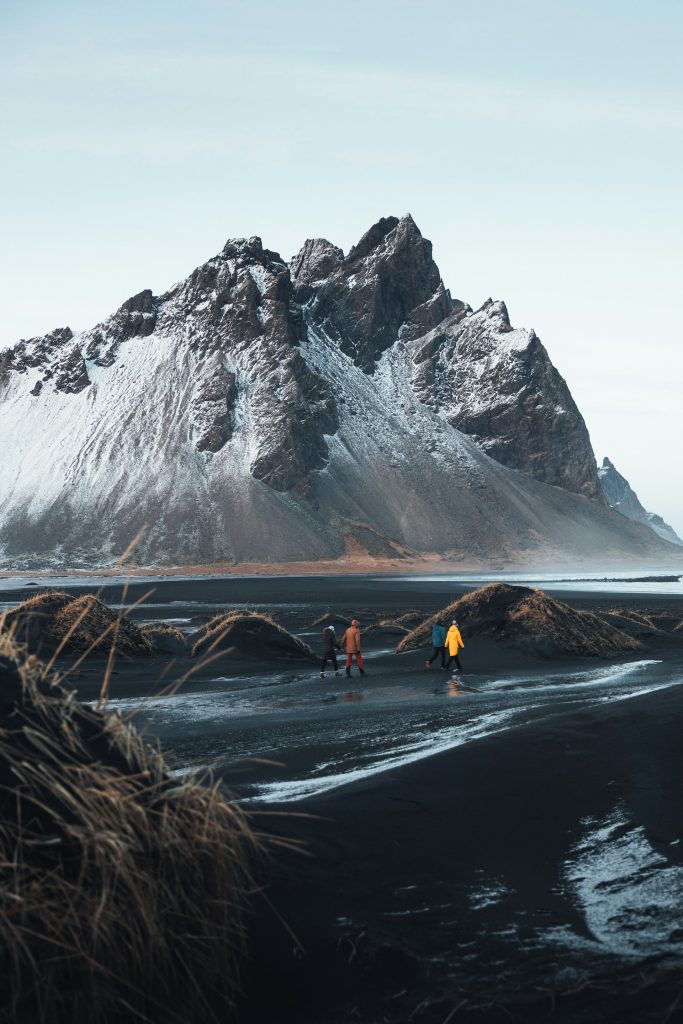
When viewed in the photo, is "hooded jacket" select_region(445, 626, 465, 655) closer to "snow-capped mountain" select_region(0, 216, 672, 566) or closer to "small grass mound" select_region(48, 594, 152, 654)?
"small grass mound" select_region(48, 594, 152, 654)

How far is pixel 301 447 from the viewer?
187 metres

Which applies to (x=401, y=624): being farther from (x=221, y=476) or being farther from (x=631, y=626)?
(x=221, y=476)

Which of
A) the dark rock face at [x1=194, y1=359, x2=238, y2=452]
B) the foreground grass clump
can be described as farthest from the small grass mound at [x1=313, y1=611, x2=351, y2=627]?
the dark rock face at [x1=194, y1=359, x2=238, y2=452]

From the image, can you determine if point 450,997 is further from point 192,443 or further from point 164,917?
point 192,443

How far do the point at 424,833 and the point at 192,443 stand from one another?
176 meters

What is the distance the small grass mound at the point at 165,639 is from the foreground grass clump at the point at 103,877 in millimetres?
28189

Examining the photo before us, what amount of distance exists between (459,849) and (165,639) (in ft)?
92.3

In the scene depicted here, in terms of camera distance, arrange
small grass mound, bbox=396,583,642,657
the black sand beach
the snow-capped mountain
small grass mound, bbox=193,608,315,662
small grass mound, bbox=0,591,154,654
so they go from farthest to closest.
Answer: the snow-capped mountain < small grass mound, bbox=193,608,315,662 < small grass mound, bbox=396,583,642,657 < small grass mound, bbox=0,591,154,654 < the black sand beach

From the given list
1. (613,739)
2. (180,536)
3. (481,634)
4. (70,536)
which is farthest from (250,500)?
(613,739)

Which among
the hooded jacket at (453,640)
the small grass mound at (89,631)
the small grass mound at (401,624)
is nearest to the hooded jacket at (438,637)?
the hooded jacket at (453,640)

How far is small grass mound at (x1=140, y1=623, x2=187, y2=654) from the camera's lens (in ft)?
117

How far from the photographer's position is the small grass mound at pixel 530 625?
34188 mm

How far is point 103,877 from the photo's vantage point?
19.7 ft

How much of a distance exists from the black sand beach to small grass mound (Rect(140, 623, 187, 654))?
12.0 metres
